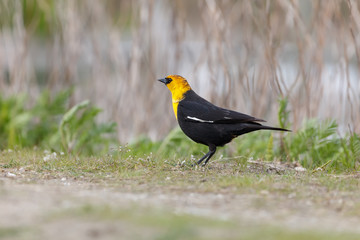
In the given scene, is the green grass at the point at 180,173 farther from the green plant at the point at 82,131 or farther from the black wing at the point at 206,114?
the green plant at the point at 82,131

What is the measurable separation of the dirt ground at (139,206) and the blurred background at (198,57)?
9.72 feet

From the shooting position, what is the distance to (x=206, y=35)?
7.54 meters

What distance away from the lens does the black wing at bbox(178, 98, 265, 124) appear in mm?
5539

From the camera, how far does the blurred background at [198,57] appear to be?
7.17 m

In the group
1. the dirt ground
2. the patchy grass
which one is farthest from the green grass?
the dirt ground

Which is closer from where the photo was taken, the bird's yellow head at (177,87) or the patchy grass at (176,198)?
the patchy grass at (176,198)

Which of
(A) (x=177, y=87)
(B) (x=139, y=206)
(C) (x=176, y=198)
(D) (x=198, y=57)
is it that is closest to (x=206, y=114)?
(A) (x=177, y=87)

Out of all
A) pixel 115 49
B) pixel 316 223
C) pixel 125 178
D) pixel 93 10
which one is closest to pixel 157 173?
pixel 125 178

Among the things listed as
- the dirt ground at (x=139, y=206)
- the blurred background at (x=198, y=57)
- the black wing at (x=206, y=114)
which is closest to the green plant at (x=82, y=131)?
the blurred background at (x=198, y=57)

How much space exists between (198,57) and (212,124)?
3.06 m

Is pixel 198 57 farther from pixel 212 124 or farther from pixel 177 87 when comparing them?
pixel 212 124

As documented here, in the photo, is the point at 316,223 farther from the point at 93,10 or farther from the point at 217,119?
the point at 93,10

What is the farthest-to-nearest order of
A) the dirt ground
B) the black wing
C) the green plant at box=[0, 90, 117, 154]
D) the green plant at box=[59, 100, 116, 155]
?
the green plant at box=[0, 90, 117, 154] → the green plant at box=[59, 100, 116, 155] → the black wing → the dirt ground

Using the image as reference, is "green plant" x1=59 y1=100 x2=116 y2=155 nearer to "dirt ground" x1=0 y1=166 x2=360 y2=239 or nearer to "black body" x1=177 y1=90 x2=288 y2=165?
"black body" x1=177 y1=90 x2=288 y2=165
